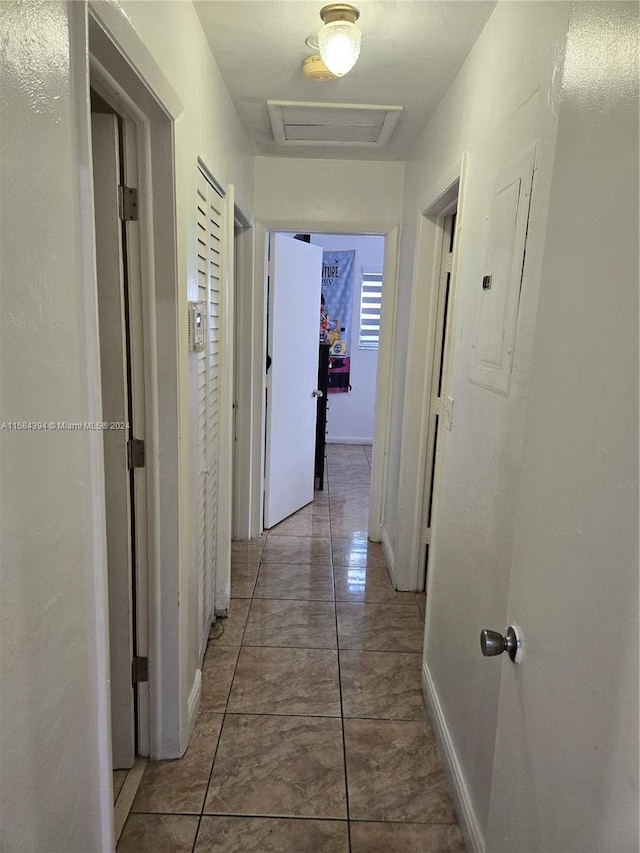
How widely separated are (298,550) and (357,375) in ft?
10.8

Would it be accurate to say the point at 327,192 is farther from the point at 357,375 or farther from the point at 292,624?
the point at 357,375

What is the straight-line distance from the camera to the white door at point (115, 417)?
4.63ft

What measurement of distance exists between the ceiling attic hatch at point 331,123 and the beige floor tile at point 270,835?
2649 mm

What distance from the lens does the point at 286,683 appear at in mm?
2207

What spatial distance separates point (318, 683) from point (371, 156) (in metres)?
2.77

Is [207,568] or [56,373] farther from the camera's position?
[207,568]

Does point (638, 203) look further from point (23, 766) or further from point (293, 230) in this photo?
point (293, 230)

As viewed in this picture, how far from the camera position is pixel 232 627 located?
2.58 metres

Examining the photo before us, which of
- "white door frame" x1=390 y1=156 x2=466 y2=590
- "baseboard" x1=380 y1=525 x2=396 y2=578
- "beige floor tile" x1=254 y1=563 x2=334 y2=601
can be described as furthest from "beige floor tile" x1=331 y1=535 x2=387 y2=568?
"white door frame" x1=390 y1=156 x2=466 y2=590

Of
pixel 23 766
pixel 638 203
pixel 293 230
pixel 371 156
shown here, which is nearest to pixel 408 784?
pixel 23 766

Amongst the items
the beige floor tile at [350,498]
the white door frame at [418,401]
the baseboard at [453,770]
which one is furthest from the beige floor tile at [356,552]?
the baseboard at [453,770]

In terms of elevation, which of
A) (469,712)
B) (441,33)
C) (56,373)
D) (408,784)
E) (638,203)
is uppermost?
(441,33)

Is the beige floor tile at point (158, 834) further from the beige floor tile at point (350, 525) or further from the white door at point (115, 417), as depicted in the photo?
the beige floor tile at point (350, 525)

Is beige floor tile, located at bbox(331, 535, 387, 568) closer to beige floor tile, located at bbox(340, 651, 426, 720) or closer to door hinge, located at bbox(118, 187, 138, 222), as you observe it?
beige floor tile, located at bbox(340, 651, 426, 720)
